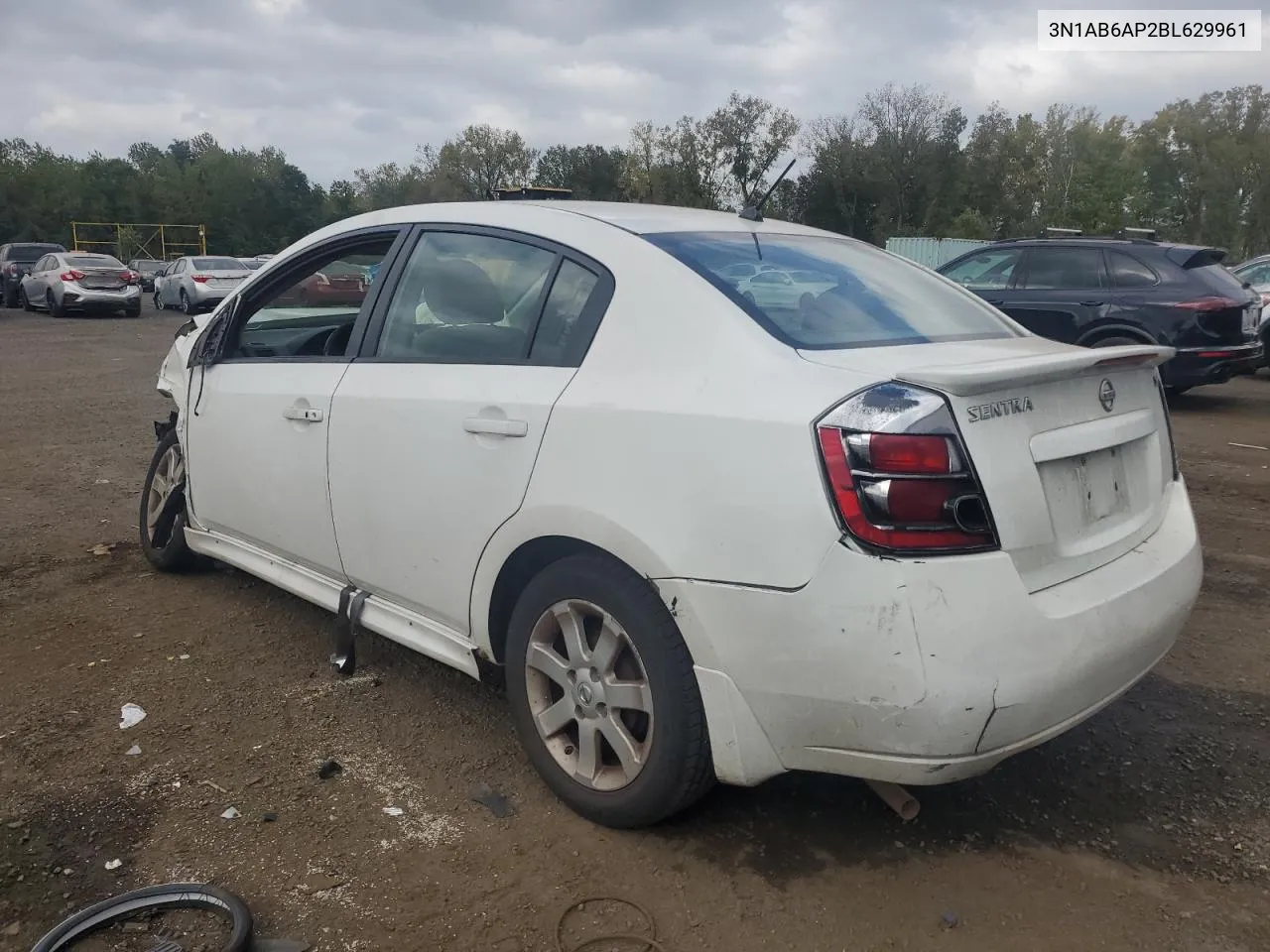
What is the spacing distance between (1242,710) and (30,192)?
55937 millimetres

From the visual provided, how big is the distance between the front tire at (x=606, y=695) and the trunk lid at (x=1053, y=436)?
78 cm

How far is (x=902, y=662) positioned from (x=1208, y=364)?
361 inches

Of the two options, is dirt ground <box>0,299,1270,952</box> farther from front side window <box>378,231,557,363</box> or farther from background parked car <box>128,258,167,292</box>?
background parked car <box>128,258,167,292</box>

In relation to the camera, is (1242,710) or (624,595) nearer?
(624,595)

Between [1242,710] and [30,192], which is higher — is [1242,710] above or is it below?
below

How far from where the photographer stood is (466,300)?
3.28 meters

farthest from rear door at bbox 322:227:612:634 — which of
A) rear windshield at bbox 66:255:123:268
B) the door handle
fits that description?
rear windshield at bbox 66:255:123:268

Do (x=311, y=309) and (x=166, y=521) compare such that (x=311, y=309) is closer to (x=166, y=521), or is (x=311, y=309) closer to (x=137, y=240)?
(x=166, y=521)

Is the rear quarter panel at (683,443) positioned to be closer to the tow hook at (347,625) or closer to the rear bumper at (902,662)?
the rear bumper at (902,662)

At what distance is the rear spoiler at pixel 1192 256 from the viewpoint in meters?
9.99

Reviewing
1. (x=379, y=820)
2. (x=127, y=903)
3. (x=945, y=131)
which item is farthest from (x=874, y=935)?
(x=945, y=131)

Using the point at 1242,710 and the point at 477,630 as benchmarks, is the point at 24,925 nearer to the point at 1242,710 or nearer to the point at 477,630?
the point at 477,630

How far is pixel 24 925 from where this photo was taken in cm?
240

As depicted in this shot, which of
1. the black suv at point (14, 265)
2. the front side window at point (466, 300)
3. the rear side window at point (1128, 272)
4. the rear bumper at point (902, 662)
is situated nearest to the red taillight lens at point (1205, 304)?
the rear side window at point (1128, 272)
